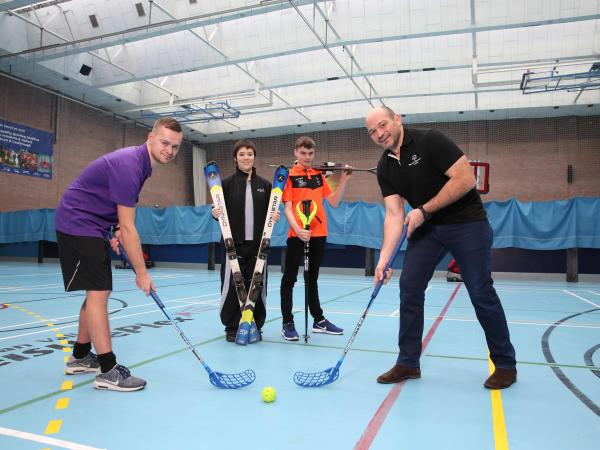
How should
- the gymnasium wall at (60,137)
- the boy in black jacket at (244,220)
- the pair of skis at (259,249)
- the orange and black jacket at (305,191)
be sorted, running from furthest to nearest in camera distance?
the gymnasium wall at (60,137), the orange and black jacket at (305,191), the boy in black jacket at (244,220), the pair of skis at (259,249)

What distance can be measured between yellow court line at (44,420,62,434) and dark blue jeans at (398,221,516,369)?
1960 millimetres

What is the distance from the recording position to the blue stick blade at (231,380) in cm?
267


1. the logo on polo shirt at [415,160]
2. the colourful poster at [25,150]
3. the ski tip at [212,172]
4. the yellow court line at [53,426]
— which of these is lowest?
the yellow court line at [53,426]

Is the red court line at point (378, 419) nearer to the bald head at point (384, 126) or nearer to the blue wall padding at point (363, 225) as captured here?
the bald head at point (384, 126)

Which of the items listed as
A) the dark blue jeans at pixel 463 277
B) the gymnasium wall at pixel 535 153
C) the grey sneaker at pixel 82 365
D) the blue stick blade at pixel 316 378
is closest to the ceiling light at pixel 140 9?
the grey sneaker at pixel 82 365

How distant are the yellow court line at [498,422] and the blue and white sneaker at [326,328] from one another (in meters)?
1.77

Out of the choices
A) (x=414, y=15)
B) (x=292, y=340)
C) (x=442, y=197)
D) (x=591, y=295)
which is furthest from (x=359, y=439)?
(x=414, y=15)

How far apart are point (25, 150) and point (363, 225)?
11.1 meters

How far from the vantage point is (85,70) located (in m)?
14.3

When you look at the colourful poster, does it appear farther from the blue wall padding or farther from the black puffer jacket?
the black puffer jacket

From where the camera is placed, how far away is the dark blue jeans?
275 cm

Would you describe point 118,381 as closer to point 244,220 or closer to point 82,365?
point 82,365

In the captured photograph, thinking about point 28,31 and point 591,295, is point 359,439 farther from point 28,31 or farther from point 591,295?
point 28,31

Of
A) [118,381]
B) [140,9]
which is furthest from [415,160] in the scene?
[140,9]
